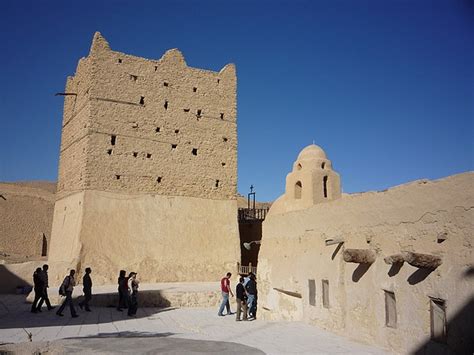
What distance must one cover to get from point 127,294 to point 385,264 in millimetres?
7683

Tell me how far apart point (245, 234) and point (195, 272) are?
5326mm

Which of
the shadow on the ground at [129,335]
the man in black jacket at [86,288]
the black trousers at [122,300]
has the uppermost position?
the man in black jacket at [86,288]

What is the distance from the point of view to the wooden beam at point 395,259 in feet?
20.2

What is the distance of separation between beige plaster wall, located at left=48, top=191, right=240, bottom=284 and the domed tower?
386 cm

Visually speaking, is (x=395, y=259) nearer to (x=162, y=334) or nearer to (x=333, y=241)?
(x=333, y=241)

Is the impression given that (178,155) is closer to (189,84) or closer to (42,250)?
(189,84)

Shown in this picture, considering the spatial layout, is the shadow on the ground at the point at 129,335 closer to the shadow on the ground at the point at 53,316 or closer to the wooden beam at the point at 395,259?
the shadow on the ground at the point at 53,316

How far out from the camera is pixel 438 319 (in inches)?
221

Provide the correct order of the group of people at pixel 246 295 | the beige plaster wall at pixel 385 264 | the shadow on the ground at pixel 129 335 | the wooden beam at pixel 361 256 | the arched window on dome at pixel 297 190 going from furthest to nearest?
1. the arched window on dome at pixel 297 190
2. the group of people at pixel 246 295
3. the shadow on the ground at pixel 129 335
4. the wooden beam at pixel 361 256
5. the beige plaster wall at pixel 385 264

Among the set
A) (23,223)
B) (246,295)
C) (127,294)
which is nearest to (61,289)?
(127,294)

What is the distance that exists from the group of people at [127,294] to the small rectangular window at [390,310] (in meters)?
6.78

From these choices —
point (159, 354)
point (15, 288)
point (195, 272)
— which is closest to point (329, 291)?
point (159, 354)

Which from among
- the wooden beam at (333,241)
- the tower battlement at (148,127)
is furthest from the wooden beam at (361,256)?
the tower battlement at (148,127)

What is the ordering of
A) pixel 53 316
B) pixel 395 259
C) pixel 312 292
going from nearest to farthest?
pixel 395 259
pixel 312 292
pixel 53 316
